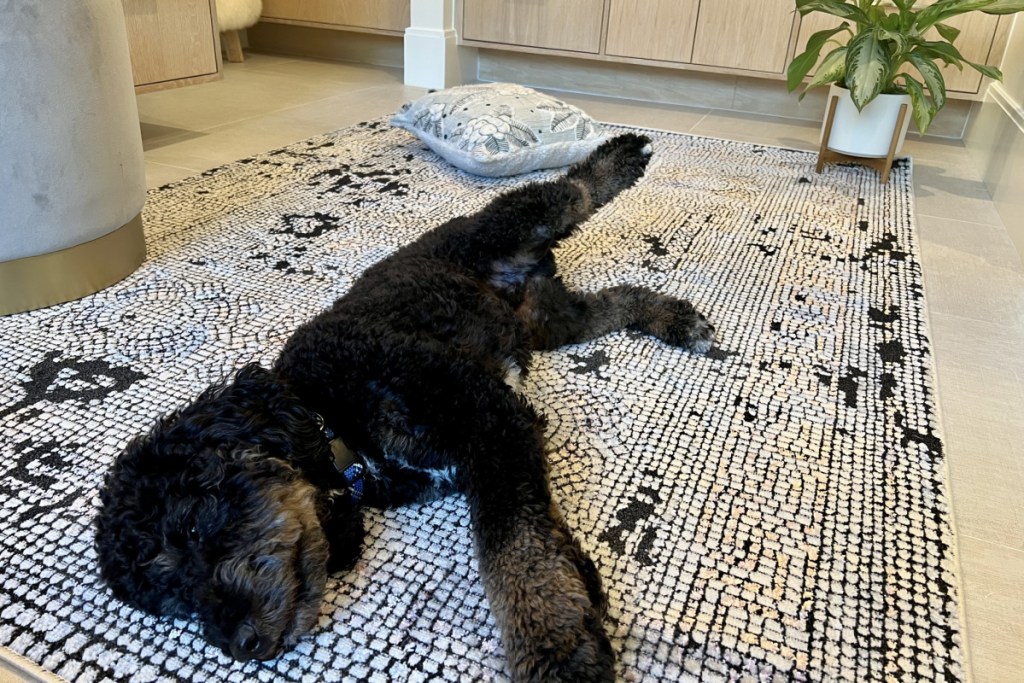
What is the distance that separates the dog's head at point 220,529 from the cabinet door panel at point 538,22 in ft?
13.6

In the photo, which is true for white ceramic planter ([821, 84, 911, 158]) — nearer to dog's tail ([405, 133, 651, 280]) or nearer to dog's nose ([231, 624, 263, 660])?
dog's tail ([405, 133, 651, 280])

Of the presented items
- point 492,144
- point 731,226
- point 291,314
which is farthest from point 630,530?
point 492,144

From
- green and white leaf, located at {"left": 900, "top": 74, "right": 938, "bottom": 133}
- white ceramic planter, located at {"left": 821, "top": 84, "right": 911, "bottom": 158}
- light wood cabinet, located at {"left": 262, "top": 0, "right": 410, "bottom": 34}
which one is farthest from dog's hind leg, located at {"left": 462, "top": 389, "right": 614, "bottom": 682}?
light wood cabinet, located at {"left": 262, "top": 0, "right": 410, "bottom": 34}

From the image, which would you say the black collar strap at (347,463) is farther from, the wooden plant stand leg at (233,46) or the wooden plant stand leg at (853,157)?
the wooden plant stand leg at (233,46)

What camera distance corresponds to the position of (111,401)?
1552 mm

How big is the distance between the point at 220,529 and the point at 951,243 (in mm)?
2567

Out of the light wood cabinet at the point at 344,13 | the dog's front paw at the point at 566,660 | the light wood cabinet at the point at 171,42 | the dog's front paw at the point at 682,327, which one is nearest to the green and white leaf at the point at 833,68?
the dog's front paw at the point at 682,327

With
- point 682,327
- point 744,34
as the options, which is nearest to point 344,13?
point 744,34

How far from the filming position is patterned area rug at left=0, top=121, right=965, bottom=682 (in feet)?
3.40

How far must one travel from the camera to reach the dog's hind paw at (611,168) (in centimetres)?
182

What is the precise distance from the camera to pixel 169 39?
124 inches

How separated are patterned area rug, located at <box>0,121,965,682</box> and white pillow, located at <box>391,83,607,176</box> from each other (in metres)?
0.36

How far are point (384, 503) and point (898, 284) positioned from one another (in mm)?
1719

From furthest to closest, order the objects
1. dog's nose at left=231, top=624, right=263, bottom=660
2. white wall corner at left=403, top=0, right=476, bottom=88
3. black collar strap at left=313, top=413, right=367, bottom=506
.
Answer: white wall corner at left=403, top=0, right=476, bottom=88, black collar strap at left=313, top=413, right=367, bottom=506, dog's nose at left=231, top=624, right=263, bottom=660
